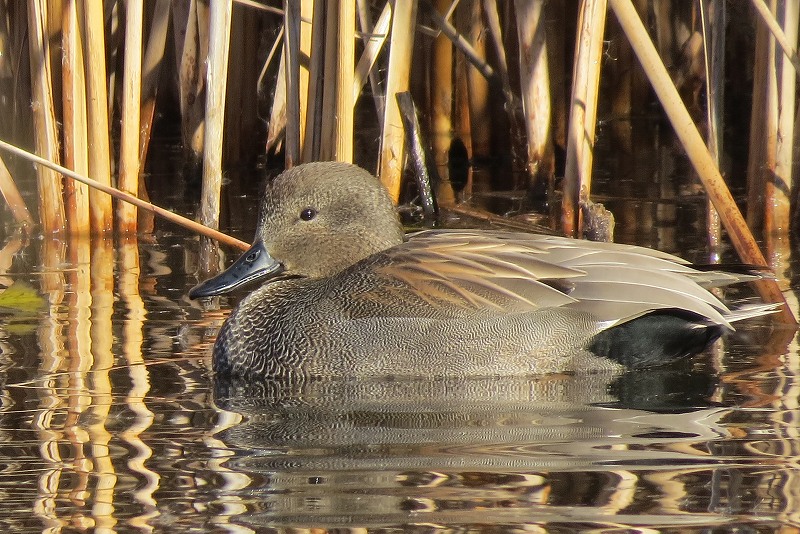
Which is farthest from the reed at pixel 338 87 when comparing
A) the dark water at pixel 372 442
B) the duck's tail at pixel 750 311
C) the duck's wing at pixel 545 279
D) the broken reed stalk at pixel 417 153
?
the dark water at pixel 372 442

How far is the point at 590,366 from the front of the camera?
4281mm

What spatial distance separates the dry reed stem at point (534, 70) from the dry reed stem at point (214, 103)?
1533mm

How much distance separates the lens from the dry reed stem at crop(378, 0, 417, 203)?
5.80m

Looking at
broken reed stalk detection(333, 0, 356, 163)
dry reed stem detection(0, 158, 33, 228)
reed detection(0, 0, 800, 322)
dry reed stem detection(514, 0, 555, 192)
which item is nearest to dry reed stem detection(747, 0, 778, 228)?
reed detection(0, 0, 800, 322)

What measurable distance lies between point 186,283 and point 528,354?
6.26 ft

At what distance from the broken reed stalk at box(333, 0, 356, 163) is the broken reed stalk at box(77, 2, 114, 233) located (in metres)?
1.14

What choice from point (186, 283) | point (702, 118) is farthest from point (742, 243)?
point (702, 118)

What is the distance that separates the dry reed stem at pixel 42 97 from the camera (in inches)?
234

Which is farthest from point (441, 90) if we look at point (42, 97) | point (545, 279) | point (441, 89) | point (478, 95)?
point (545, 279)

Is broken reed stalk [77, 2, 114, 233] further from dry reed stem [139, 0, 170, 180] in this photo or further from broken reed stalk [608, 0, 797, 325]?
broken reed stalk [608, 0, 797, 325]

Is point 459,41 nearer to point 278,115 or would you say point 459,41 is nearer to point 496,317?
point 278,115

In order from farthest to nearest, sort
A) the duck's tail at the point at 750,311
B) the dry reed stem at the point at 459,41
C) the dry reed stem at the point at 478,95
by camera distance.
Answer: the dry reed stem at the point at 478,95 < the dry reed stem at the point at 459,41 < the duck's tail at the point at 750,311

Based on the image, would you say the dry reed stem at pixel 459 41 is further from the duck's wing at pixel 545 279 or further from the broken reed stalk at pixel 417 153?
the duck's wing at pixel 545 279

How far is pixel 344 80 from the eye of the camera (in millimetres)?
5426
